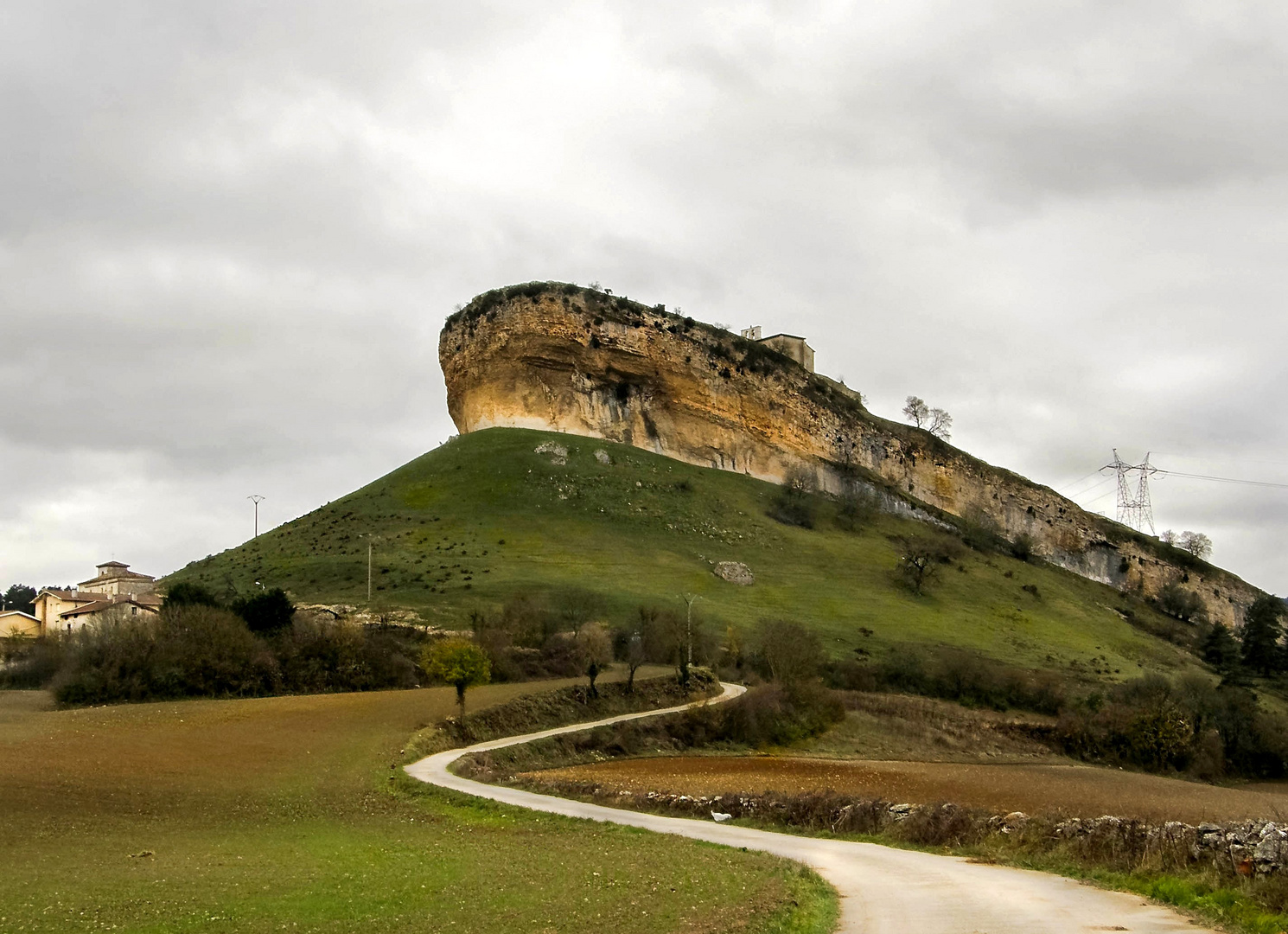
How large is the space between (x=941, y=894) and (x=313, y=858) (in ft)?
32.7

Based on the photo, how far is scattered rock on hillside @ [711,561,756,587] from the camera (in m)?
83.5

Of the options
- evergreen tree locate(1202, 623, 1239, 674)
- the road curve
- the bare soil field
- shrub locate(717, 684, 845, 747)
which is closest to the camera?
the road curve

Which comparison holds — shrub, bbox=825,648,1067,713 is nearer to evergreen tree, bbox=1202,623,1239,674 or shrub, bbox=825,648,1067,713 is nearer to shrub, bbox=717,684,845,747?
shrub, bbox=717,684,845,747

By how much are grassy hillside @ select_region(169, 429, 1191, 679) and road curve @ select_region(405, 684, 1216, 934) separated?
4354 centimetres

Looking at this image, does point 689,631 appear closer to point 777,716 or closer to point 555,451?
point 777,716

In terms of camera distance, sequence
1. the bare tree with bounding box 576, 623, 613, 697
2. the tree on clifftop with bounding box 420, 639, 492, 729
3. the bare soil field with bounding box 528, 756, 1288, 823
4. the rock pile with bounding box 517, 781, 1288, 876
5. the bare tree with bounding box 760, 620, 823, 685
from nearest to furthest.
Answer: the rock pile with bounding box 517, 781, 1288, 876 < the bare soil field with bounding box 528, 756, 1288, 823 < the tree on clifftop with bounding box 420, 639, 492, 729 < the bare tree with bounding box 576, 623, 613, 697 < the bare tree with bounding box 760, 620, 823, 685

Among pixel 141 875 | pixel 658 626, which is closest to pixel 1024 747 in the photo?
pixel 658 626

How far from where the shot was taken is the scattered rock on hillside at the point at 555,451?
101125 millimetres

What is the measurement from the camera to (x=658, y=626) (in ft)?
202

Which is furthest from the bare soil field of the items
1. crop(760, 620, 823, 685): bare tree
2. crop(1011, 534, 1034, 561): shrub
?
crop(1011, 534, 1034, 561): shrub

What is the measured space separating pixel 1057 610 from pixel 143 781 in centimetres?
8820

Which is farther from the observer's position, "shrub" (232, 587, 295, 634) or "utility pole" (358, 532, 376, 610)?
"utility pole" (358, 532, 376, 610)

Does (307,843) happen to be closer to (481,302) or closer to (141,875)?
(141,875)

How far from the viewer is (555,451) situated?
337ft
